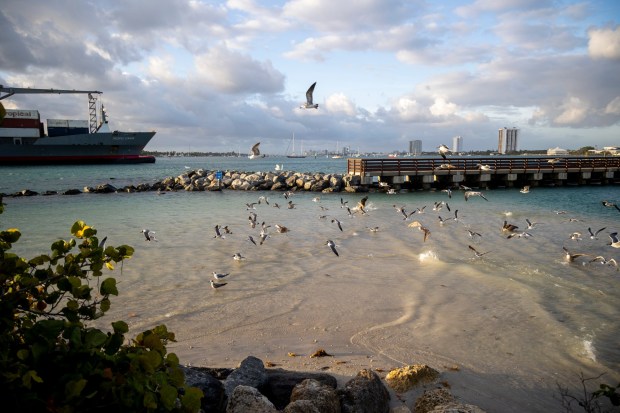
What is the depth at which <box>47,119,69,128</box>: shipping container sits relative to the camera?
244 ft

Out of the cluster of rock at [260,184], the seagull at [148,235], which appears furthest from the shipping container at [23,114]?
the seagull at [148,235]

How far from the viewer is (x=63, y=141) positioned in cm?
7288

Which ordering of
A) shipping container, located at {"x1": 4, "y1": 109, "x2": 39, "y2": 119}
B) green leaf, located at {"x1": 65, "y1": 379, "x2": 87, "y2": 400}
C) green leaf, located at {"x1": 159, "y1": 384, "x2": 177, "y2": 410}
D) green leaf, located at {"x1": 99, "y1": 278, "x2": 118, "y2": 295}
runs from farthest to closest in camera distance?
shipping container, located at {"x1": 4, "y1": 109, "x2": 39, "y2": 119} < green leaf, located at {"x1": 99, "y1": 278, "x2": 118, "y2": 295} < green leaf, located at {"x1": 159, "y1": 384, "x2": 177, "y2": 410} < green leaf, located at {"x1": 65, "y1": 379, "x2": 87, "y2": 400}

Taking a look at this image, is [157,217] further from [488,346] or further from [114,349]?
[114,349]

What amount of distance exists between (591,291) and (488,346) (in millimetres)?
4534

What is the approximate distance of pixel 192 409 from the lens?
2.03m

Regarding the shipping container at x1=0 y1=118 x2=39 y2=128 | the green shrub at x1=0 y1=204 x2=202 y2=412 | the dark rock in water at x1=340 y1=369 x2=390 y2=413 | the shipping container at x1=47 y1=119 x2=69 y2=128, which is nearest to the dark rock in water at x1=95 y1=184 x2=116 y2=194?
the dark rock in water at x1=340 y1=369 x2=390 y2=413

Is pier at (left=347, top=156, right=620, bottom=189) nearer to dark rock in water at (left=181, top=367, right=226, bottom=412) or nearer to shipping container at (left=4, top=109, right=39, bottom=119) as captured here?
dark rock in water at (left=181, top=367, right=226, bottom=412)

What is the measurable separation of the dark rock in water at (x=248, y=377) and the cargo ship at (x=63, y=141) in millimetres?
73569

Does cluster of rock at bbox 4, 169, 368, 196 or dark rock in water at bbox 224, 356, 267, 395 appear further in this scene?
cluster of rock at bbox 4, 169, 368, 196

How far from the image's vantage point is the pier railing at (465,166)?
35809mm

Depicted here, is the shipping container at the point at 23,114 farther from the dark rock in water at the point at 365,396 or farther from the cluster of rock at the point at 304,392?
the dark rock in water at the point at 365,396

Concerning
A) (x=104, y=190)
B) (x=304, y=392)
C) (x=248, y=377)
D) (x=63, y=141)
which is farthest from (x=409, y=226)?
(x=63, y=141)

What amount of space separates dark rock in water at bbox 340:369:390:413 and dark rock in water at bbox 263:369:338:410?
1.18 ft
